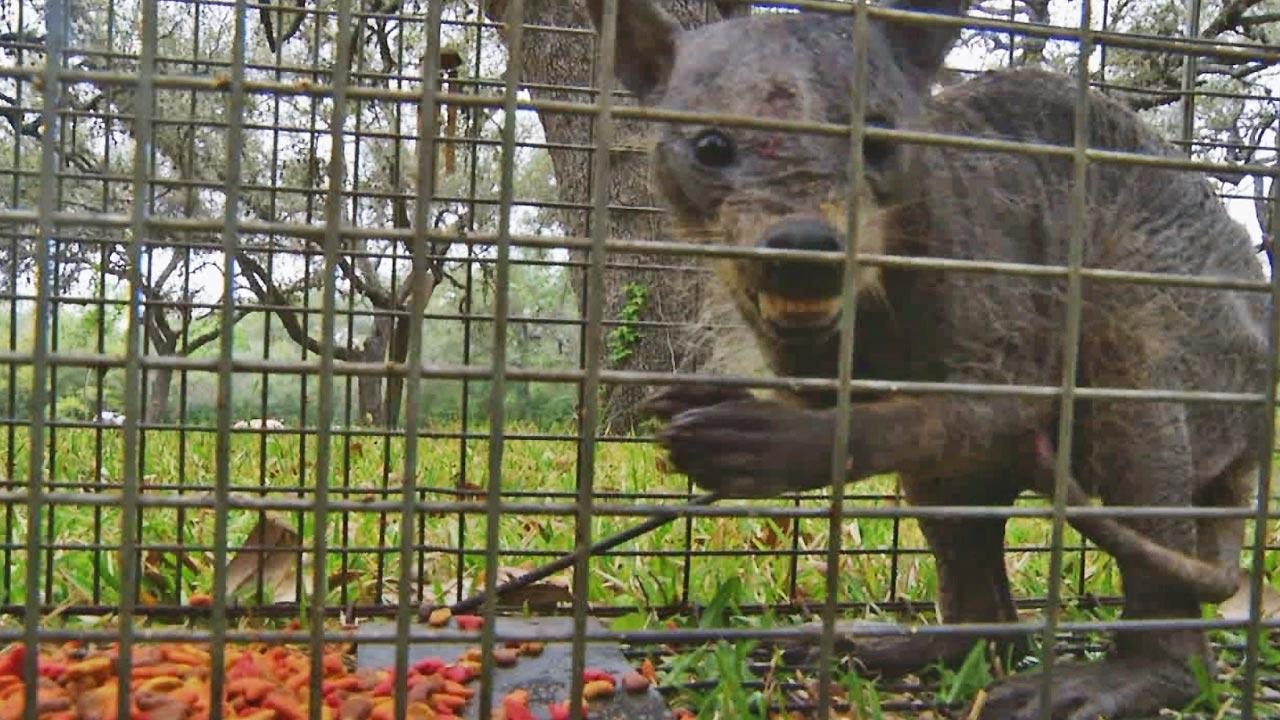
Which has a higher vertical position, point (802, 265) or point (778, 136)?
point (778, 136)

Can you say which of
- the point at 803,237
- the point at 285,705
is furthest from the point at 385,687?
the point at 803,237

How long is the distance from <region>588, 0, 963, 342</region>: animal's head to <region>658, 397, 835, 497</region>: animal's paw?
0.20 m

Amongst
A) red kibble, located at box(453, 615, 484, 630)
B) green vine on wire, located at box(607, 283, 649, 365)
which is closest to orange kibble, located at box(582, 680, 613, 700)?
red kibble, located at box(453, 615, 484, 630)

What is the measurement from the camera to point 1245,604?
3.44m

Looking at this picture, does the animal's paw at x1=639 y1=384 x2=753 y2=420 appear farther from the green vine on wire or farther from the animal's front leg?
the green vine on wire

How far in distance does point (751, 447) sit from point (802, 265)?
0.32 m

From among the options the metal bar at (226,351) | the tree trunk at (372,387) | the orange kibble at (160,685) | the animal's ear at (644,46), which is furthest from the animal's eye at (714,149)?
the tree trunk at (372,387)

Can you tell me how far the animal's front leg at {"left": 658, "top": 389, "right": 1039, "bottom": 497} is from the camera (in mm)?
1823

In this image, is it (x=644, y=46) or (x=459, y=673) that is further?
(x=644, y=46)

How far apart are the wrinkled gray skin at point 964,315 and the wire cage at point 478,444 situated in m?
0.13

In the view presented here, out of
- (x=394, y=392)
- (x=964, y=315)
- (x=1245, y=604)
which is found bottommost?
(x=1245, y=604)

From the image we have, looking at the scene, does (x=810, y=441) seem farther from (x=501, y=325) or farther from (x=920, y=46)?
(x=920, y=46)

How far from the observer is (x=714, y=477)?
1.83 meters

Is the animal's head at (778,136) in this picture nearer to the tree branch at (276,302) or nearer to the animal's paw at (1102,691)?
the tree branch at (276,302)
